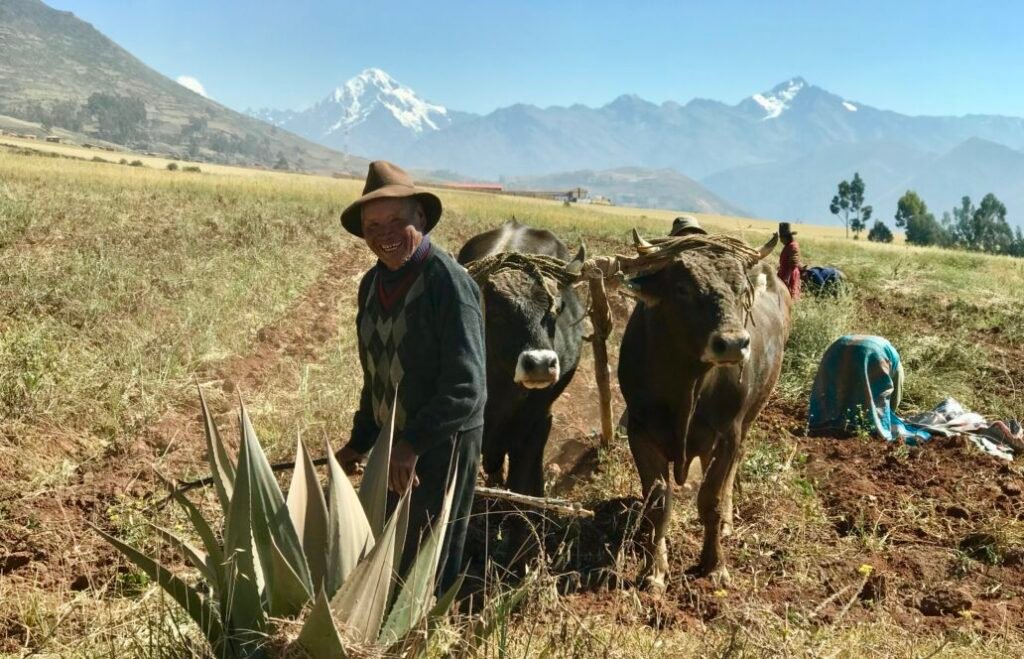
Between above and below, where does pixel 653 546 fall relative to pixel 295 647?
below

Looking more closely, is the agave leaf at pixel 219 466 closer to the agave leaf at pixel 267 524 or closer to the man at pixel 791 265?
the agave leaf at pixel 267 524

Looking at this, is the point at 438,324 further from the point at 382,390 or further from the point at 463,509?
the point at 463,509

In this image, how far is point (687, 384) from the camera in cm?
475

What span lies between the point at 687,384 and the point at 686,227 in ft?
4.69

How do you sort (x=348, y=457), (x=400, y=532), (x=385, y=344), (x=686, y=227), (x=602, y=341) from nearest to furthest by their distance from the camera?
(x=400, y=532) → (x=385, y=344) → (x=348, y=457) → (x=686, y=227) → (x=602, y=341)

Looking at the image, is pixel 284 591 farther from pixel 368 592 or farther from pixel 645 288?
pixel 645 288

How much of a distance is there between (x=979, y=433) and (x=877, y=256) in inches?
856

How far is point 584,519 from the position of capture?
5379 millimetres

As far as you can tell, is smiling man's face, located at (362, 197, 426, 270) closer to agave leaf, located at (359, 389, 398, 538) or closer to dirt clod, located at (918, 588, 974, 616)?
agave leaf, located at (359, 389, 398, 538)

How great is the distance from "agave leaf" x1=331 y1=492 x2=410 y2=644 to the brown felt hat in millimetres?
1267

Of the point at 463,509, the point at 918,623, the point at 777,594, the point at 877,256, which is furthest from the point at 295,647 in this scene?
the point at 877,256

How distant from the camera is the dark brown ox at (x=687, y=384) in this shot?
4.51 m

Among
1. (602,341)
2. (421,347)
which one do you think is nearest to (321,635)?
(421,347)

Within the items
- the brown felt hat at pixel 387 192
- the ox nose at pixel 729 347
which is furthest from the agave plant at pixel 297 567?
the ox nose at pixel 729 347
